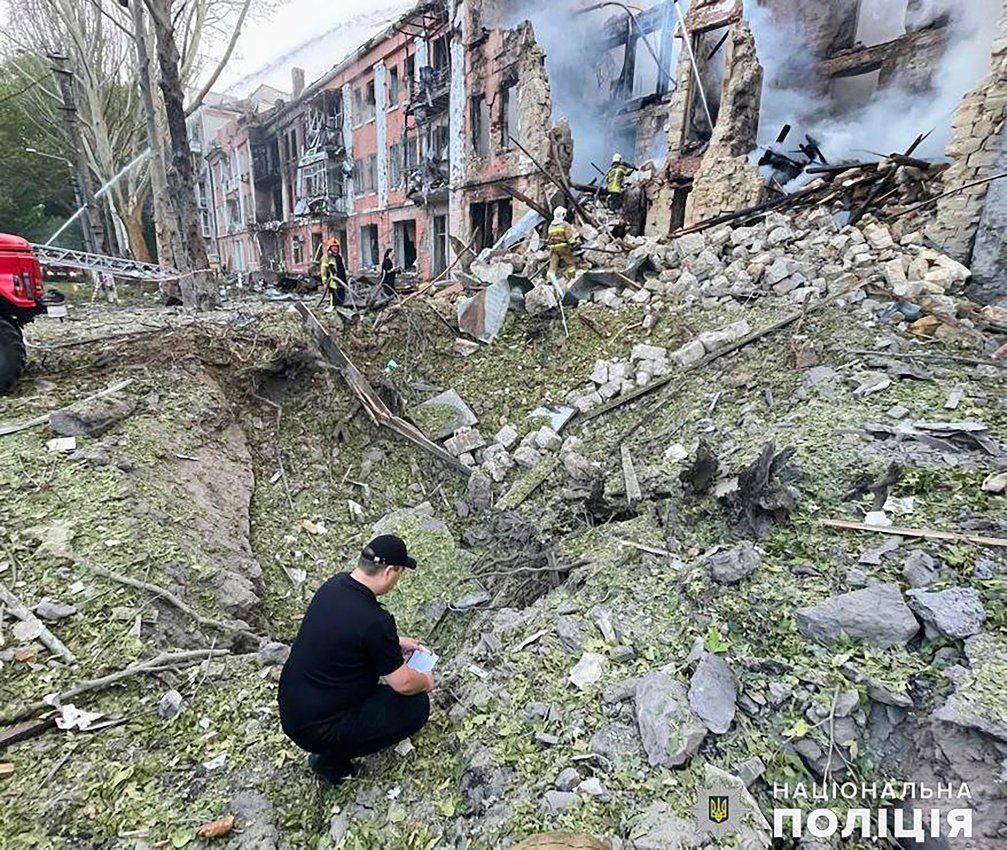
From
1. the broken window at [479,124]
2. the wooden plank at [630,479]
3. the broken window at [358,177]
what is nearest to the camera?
the wooden plank at [630,479]

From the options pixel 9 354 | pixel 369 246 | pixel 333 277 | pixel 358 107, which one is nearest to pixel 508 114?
pixel 333 277

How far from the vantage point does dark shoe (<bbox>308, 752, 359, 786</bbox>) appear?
2697 millimetres

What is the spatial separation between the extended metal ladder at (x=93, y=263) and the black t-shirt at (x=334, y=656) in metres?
7.05

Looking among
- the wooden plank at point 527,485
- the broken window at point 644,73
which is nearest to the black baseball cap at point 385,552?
the wooden plank at point 527,485

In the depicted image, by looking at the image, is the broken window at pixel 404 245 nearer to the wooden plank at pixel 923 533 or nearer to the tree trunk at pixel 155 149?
the tree trunk at pixel 155 149

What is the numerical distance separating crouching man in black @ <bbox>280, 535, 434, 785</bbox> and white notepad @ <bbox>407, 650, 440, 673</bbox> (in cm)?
14

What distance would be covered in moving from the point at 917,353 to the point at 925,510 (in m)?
2.85

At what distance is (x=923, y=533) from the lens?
10.5 feet

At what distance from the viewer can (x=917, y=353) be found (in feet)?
18.0

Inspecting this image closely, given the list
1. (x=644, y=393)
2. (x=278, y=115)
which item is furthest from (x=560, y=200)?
(x=278, y=115)

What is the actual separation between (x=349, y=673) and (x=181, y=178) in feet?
38.6

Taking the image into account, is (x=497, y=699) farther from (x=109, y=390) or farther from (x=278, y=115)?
(x=278, y=115)

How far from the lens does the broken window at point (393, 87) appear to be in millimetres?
20766

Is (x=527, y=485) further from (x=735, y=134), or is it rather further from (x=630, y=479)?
(x=735, y=134)
